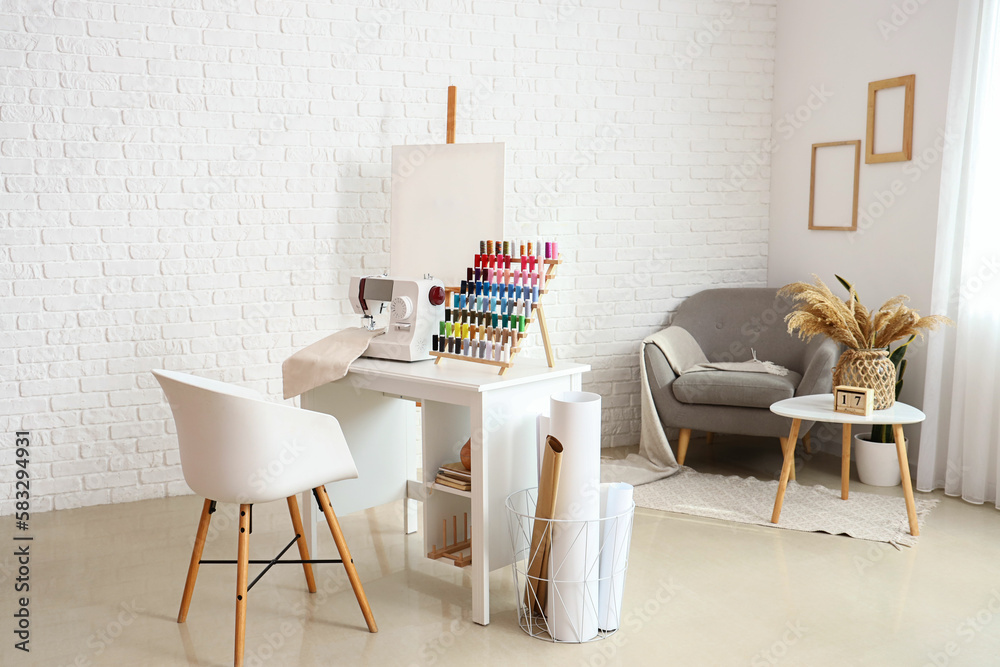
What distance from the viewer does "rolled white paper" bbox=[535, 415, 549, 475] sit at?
2.50m

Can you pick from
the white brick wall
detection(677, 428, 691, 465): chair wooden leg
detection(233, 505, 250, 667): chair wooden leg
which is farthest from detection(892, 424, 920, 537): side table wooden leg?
detection(233, 505, 250, 667): chair wooden leg

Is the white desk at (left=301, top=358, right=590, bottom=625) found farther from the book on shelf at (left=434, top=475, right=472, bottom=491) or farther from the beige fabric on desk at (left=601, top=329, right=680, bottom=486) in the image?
the beige fabric on desk at (left=601, top=329, right=680, bottom=486)

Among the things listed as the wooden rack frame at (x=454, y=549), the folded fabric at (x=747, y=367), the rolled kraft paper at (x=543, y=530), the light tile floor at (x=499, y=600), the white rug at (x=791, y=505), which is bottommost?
the light tile floor at (x=499, y=600)

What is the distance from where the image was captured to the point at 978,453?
11.4ft

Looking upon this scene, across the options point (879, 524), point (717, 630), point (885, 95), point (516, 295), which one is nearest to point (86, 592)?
point (516, 295)

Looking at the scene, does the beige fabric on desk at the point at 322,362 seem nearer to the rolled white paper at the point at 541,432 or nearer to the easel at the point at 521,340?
the easel at the point at 521,340

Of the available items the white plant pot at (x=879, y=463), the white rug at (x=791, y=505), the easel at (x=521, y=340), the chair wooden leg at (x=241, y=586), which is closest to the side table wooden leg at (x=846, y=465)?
the white rug at (x=791, y=505)

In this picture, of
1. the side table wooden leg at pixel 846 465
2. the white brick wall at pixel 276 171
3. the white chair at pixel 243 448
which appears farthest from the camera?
the side table wooden leg at pixel 846 465

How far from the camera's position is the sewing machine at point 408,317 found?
2670mm

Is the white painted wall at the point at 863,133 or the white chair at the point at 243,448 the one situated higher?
the white painted wall at the point at 863,133

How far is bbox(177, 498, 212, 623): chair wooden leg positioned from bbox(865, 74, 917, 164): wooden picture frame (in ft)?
10.9

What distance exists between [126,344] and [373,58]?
5.41 ft

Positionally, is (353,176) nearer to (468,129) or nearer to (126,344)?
(468,129)

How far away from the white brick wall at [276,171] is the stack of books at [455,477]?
144cm
